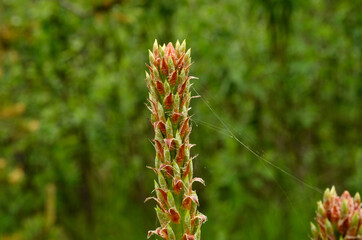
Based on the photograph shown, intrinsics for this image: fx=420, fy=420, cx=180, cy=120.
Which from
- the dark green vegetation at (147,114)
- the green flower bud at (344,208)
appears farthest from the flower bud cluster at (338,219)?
the dark green vegetation at (147,114)

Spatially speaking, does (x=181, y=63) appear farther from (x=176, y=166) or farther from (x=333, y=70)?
(x=333, y=70)

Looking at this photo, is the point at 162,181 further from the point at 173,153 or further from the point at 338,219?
the point at 338,219

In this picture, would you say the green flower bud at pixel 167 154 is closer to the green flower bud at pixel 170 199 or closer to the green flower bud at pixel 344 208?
the green flower bud at pixel 170 199

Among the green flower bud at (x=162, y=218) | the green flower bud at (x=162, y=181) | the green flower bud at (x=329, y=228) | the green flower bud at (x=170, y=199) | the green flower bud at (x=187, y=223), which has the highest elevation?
the green flower bud at (x=162, y=181)

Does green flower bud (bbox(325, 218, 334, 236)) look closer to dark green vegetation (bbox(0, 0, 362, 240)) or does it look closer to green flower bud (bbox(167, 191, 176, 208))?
green flower bud (bbox(167, 191, 176, 208))

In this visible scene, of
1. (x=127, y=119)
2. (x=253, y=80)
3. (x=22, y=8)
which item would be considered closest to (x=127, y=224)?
(x=127, y=119)

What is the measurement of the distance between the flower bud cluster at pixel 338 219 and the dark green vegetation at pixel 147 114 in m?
3.23

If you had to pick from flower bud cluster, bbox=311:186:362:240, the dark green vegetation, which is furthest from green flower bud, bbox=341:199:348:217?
the dark green vegetation

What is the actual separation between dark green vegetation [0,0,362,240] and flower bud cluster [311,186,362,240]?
323cm

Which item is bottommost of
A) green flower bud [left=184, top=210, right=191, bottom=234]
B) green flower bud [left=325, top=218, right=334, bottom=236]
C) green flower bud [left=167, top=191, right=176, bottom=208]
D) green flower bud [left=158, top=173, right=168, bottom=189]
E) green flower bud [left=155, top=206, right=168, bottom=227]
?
green flower bud [left=325, top=218, right=334, bottom=236]

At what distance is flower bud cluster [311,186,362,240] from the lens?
513mm

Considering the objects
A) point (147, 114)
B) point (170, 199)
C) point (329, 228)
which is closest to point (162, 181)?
point (170, 199)

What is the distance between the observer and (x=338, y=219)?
53 centimetres

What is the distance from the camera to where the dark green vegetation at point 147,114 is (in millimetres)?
4316
